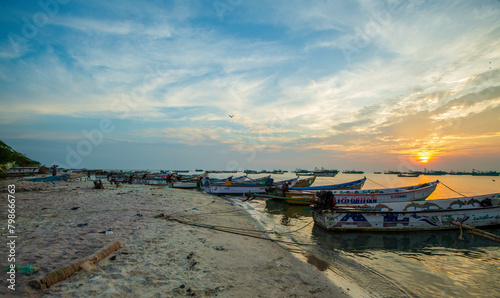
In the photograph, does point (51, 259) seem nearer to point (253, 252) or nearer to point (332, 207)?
point (253, 252)

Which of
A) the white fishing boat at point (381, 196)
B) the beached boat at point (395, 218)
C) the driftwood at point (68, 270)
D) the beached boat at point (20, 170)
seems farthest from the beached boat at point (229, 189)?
the beached boat at point (20, 170)

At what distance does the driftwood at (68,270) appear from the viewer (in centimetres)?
368

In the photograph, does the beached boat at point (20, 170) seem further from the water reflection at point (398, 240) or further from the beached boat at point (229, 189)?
the water reflection at point (398, 240)

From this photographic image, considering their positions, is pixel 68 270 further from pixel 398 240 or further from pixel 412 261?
pixel 398 240

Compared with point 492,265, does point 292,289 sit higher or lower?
higher

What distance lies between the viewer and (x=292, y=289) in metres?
5.21

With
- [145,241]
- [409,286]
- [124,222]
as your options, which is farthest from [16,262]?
[409,286]

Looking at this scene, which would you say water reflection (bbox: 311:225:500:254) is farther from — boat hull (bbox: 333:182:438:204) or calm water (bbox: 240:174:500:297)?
boat hull (bbox: 333:182:438:204)

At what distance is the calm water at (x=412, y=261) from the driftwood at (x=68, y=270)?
7.00m

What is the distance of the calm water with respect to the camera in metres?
6.51

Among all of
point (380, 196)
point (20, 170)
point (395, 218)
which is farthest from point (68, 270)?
point (20, 170)

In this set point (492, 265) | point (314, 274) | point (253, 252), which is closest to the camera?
point (314, 274)

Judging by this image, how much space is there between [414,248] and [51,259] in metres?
13.8

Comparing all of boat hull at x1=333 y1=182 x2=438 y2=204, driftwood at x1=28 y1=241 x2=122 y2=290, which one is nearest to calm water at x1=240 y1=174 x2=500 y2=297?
boat hull at x1=333 y1=182 x2=438 y2=204
